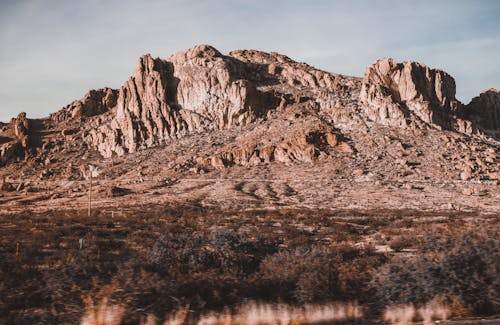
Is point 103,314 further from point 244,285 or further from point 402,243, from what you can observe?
point 402,243

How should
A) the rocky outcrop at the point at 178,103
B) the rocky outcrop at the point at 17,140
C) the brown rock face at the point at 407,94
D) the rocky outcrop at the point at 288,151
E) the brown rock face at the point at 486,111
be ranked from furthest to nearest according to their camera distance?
the brown rock face at the point at 486,111
the rocky outcrop at the point at 17,140
the rocky outcrop at the point at 178,103
the brown rock face at the point at 407,94
the rocky outcrop at the point at 288,151

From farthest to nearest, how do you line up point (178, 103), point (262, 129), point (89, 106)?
point (89, 106), point (178, 103), point (262, 129)

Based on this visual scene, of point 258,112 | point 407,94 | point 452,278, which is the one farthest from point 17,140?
point 452,278

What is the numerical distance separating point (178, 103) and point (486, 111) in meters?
71.8

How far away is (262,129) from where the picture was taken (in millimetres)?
73938

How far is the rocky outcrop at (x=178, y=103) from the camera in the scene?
8106 cm

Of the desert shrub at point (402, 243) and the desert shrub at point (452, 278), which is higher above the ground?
the desert shrub at point (452, 278)

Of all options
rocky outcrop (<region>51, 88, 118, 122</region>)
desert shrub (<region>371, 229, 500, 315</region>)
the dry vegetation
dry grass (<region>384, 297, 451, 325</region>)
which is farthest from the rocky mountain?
dry grass (<region>384, 297, 451, 325</region>)

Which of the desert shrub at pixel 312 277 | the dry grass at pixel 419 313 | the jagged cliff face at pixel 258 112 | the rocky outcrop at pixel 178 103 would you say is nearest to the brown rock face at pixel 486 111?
the jagged cliff face at pixel 258 112

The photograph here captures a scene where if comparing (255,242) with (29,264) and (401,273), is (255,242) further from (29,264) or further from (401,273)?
(29,264)

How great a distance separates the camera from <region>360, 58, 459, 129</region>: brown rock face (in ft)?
232

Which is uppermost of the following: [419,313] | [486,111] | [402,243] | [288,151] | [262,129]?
[486,111]

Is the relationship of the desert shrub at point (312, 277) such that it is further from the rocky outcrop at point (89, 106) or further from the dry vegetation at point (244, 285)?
the rocky outcrop at point (89, 106)

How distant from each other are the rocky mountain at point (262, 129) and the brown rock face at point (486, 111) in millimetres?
282
